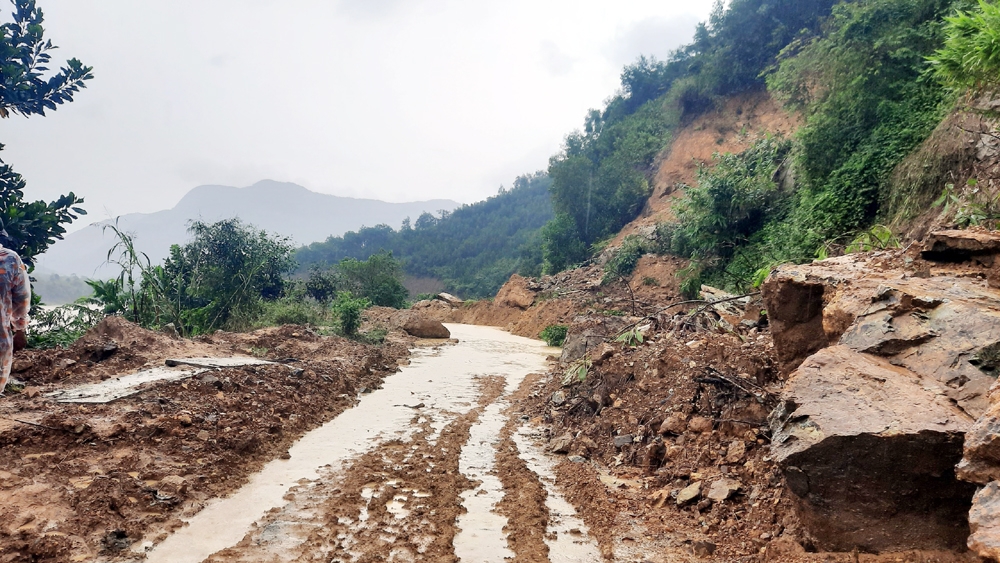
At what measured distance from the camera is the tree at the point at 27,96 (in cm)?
815

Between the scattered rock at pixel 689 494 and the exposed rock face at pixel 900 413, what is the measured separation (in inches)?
39.6

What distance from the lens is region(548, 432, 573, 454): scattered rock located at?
5844 mm

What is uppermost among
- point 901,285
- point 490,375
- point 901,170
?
point 901,170

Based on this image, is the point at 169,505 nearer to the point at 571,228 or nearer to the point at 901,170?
the point at 901,170

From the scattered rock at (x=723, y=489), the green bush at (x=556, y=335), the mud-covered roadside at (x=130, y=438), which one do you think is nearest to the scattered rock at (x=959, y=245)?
the scattered rock at (x=723, y=489)

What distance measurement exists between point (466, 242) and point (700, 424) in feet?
198

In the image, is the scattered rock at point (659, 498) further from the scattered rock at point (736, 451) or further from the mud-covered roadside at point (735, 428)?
the scattered rock at point (736, 451)

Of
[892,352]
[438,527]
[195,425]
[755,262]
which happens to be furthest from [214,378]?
[755,262]

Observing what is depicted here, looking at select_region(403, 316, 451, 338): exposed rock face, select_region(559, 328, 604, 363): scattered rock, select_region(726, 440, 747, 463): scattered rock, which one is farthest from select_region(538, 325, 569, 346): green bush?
select_region(726, 440, 747, 463): scattered rock

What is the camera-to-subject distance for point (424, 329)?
19.0 meters

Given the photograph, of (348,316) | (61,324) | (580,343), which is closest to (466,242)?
(348,316)

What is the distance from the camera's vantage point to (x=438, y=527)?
143 inches

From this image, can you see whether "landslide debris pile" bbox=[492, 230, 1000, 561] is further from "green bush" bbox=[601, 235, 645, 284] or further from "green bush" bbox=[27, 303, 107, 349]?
"green bush" bbox=[601, 235, 645, 284]

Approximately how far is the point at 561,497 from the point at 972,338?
3115mm
